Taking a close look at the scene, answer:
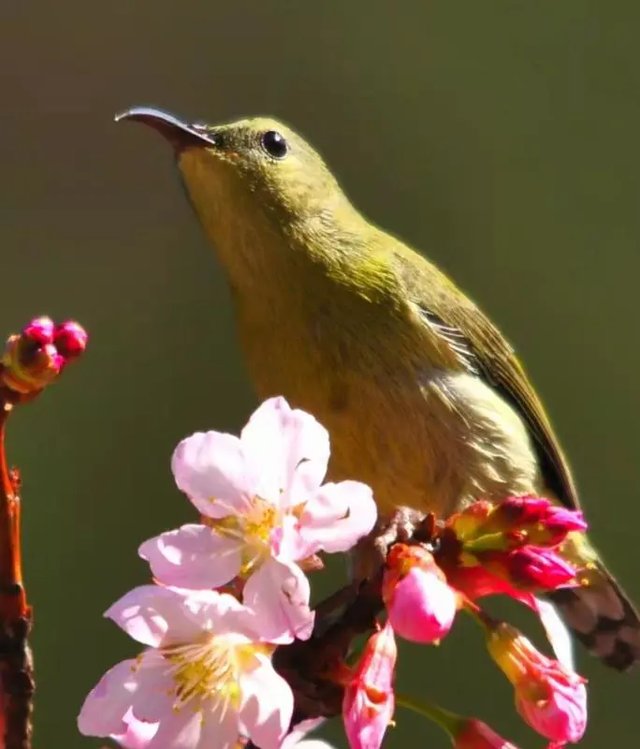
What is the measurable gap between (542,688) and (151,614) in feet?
0.74

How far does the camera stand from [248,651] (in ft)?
2.06

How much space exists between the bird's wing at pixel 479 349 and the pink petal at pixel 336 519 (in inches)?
34.0

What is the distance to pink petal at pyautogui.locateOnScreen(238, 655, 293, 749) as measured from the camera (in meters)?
0.59

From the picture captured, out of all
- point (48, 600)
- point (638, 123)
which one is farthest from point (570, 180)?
point (48, 600)

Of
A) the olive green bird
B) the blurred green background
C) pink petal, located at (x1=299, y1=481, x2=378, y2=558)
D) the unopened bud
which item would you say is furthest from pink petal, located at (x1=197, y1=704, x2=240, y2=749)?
the blurred green background

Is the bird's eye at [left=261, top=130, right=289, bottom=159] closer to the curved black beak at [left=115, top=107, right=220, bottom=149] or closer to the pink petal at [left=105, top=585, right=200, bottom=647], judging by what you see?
the curved black beak at [left=115, top=107, right=220, bottom=149]

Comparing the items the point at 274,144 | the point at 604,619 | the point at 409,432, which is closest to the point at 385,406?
the point at 409,432

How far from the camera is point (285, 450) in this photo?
0.62 meters

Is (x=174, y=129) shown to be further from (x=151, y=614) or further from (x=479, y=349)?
(x=151, y=614)

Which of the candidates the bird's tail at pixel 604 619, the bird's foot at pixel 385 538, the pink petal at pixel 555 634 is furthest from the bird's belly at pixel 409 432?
the pink petal at pixel 555 634

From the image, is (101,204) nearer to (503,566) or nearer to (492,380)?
(492,380)

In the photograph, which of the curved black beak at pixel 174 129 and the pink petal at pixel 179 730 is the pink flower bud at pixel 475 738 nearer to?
the pink petal at pixel 179 730

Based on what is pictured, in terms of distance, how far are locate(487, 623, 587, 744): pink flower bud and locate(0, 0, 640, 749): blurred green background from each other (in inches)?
72.5

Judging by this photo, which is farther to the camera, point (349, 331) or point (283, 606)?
point (349, 331)
